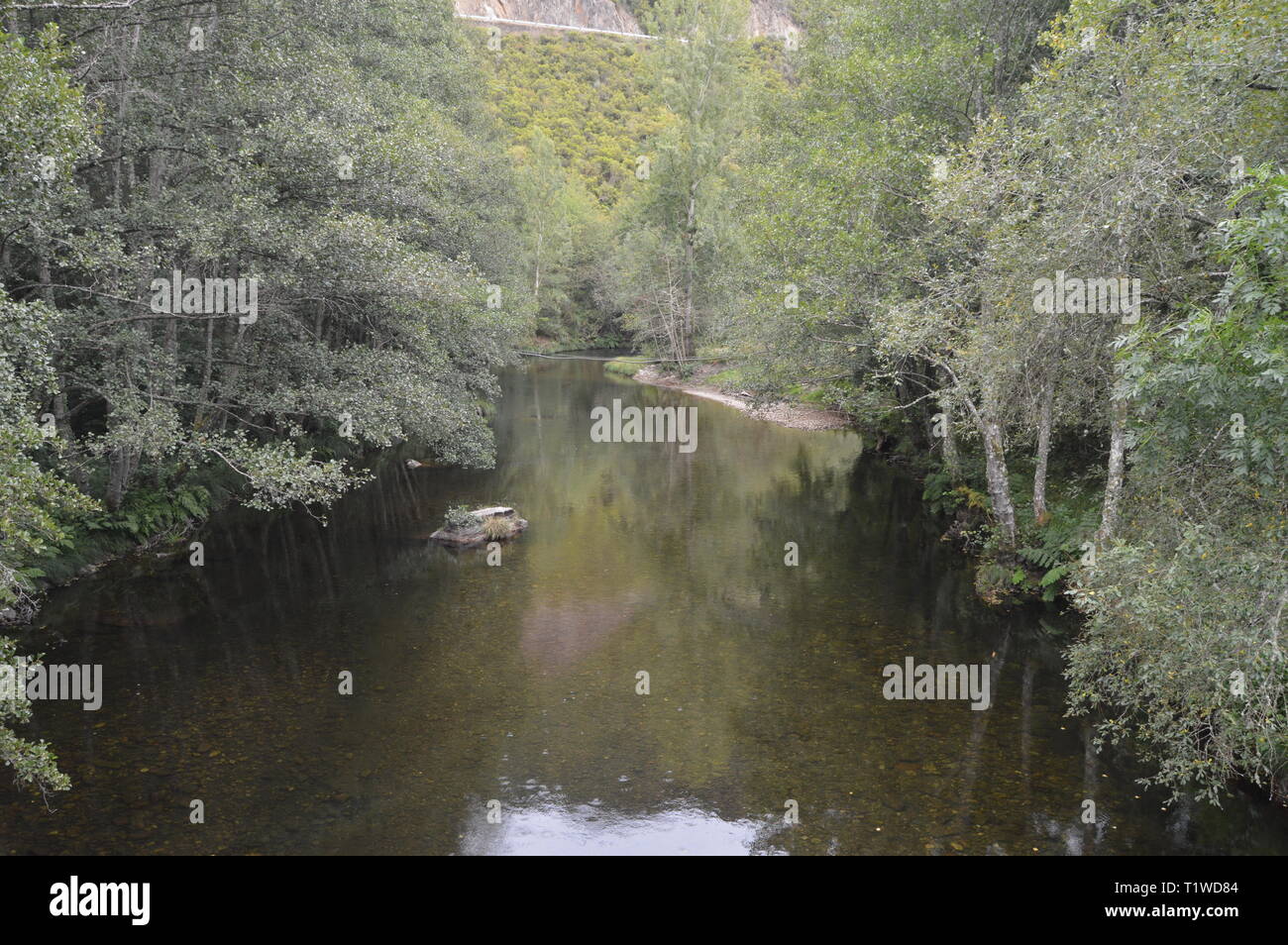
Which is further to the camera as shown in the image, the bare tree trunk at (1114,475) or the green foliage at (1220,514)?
the bare tree trunk at (1114,475)

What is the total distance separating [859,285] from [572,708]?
514 inches

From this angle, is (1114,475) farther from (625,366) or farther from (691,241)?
(625,366)

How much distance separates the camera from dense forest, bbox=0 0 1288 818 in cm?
830

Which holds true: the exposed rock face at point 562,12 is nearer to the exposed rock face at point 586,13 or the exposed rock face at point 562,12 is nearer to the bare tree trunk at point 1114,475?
the exposed rock face at point 586,13

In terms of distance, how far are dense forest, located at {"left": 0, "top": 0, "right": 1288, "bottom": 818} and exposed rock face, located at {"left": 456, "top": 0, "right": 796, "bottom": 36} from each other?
11249 cm

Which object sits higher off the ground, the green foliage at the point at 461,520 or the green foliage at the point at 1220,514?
the green foliage at the point at 1220,514

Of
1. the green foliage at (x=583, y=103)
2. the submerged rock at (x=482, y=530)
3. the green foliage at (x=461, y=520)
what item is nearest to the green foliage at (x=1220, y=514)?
the submerged rock at (x=482, y=530)

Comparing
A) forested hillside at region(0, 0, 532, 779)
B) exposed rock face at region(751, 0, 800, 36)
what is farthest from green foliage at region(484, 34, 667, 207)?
forested hillside at region(0, 0, 532, 779)

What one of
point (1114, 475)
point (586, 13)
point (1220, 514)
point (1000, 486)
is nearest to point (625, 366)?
point (1000, 486)

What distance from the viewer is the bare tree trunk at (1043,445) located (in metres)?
13.1

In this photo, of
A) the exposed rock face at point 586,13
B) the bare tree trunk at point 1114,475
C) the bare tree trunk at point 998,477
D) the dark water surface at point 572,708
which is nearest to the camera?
the dark water surface at point 572,708

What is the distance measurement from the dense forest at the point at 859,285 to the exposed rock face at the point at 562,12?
111073mm

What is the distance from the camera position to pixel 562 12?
13500 centimetres

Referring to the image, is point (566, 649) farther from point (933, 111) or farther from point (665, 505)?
point (933, 111)
